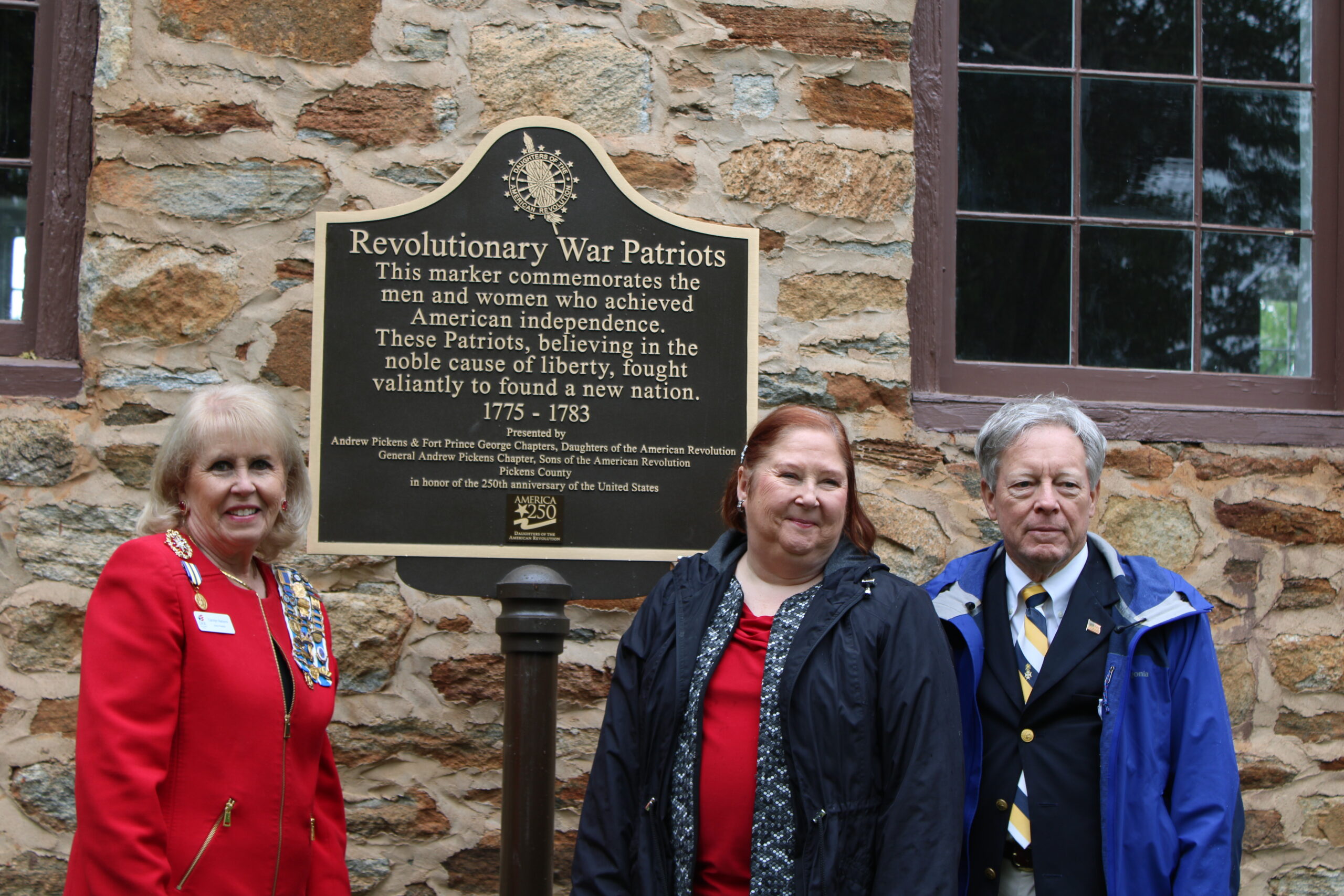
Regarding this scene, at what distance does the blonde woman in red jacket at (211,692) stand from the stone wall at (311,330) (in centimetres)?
106

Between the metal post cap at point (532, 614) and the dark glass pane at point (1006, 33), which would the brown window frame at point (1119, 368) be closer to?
the dark glass pane at point (1006, 33)

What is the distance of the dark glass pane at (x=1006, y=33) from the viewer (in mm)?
4164

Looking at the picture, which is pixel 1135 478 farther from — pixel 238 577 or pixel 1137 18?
pixel 238 577

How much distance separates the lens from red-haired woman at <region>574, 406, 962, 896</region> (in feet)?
7.01

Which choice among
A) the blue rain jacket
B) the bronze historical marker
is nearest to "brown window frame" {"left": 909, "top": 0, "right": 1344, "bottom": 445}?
the bronze historical marker

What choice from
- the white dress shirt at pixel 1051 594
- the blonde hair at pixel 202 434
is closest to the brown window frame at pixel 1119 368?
the white dress shirt at pixel 1051 594

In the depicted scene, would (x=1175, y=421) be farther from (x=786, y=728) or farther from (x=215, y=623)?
(x=215, y=623)

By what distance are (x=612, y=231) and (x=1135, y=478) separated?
6.13 ft

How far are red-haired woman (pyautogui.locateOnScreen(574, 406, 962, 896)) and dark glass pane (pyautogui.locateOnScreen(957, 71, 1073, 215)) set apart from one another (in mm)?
2044

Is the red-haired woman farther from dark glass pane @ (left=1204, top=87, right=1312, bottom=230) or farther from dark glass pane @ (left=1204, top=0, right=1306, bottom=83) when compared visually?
dark glass pane @ (left=1204, top=0, right=1306, bottom=83)

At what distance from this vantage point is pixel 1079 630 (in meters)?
2.41

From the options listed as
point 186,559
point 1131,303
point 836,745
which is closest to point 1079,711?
point 836,745

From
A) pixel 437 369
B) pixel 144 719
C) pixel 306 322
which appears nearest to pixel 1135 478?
pixel 437 369

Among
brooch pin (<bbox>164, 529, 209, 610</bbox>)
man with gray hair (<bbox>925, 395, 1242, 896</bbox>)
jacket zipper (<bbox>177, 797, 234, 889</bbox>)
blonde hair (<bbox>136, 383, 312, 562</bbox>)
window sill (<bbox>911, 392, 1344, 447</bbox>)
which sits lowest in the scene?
jacket zipper (<bbox>177, 797, 234, 889</bbox>)
